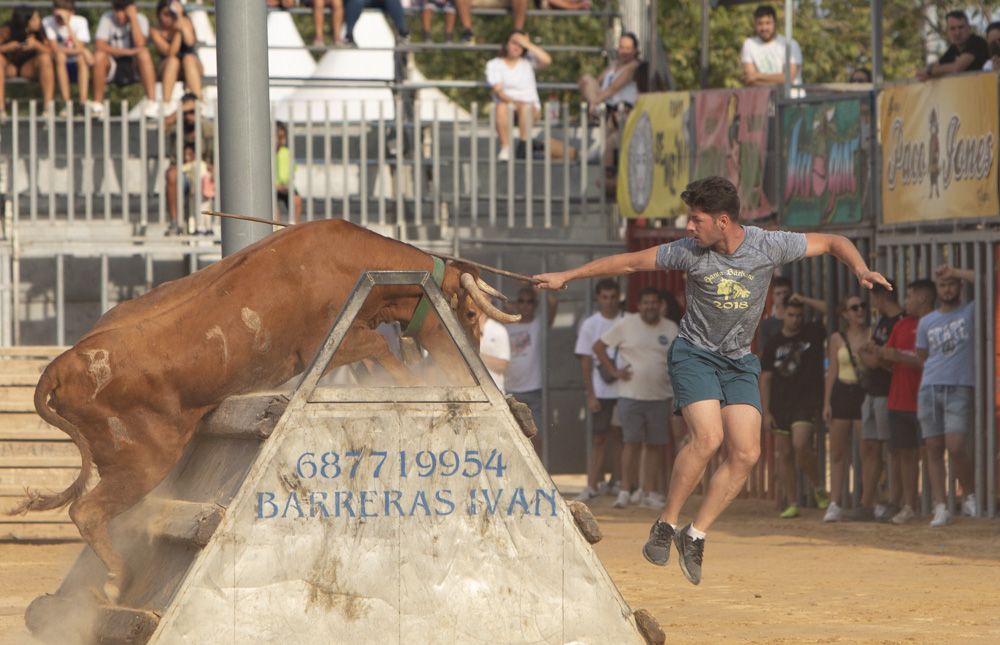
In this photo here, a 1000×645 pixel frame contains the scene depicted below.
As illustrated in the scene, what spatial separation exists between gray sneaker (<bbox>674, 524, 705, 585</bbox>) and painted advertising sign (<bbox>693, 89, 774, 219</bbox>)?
8.00m

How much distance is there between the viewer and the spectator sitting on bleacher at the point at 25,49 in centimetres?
1988

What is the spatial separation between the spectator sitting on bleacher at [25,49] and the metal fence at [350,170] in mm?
1286

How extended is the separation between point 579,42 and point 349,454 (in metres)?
29.7

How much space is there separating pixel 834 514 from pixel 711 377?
6468mm

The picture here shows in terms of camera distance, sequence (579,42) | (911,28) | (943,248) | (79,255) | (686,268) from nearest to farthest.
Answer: (686,268)
(943,248)
(79,255)
(911,28)
(579,42)

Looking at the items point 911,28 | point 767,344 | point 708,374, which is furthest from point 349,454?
point 911,28

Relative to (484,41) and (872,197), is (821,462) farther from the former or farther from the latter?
(484,41)

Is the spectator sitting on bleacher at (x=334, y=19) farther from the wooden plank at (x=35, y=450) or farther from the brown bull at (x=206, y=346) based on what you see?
the brown bull at (x=206, y=346)

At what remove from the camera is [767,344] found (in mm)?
15586

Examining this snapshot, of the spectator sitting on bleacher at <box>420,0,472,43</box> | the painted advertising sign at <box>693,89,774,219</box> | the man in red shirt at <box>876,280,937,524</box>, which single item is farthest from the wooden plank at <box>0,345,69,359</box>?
the spectator sitting on bleacher at <box>420,0,472,43</box>

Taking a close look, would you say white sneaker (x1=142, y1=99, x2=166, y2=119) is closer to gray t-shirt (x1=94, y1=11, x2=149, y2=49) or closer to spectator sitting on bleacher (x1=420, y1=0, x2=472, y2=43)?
gray t-shirt (x1=94, y1=11, x2=149, y2=49)

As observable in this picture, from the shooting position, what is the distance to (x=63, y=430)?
841 centimetres

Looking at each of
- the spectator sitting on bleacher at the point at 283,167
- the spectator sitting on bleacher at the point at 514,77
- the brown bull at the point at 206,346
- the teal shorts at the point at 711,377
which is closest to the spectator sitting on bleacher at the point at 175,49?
the spectator sitting on bleacher at the point at 283,167

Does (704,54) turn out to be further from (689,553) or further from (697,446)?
(689,553)
